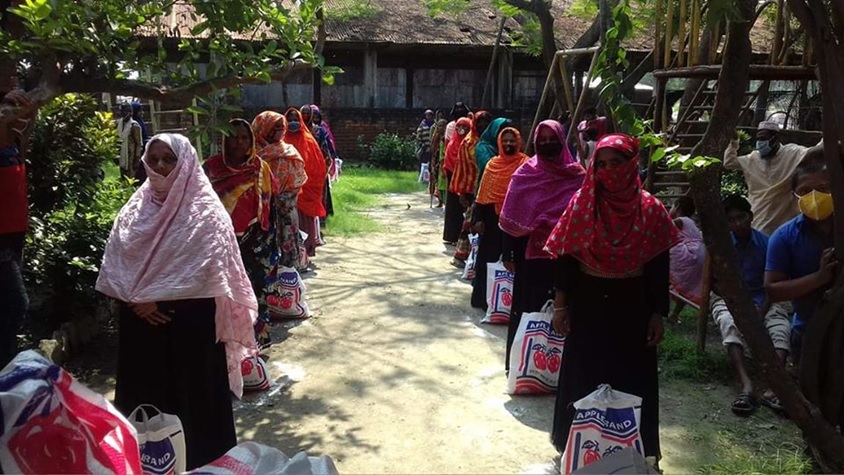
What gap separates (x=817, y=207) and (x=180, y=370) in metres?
3.32

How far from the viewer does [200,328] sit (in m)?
3.56

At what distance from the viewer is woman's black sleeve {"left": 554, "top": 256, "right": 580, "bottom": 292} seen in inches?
143

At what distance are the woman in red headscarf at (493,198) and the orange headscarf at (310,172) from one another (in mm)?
2282

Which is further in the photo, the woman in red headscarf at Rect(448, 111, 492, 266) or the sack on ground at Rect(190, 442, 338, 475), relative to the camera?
the woman in red headscarf at Rect(448, 111, 492, 266)

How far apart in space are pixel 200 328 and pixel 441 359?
2434 mm

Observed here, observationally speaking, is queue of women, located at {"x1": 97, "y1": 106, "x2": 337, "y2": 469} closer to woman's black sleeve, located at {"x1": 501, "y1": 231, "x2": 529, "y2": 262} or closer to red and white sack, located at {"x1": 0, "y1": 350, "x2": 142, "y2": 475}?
red and white sack, located at {"x1": 0, "y1": 350, "x2": 142, "y2": 475}

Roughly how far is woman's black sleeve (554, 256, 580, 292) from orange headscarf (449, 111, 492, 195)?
4570mm

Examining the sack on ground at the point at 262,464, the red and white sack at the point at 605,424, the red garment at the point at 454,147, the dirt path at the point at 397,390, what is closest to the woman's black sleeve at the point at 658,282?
the red and white sack at the point at 605,424

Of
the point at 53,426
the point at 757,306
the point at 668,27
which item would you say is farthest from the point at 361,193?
the point at 53,426

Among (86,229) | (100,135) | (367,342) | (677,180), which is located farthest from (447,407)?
(677,180)

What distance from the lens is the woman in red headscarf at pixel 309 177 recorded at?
27.0 ft

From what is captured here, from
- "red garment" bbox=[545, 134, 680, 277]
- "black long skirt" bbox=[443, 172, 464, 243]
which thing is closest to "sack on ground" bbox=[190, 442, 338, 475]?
"red garment" bbox=[545, 134, 680, 277]

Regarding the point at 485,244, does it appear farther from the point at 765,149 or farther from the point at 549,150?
the point at 765,149

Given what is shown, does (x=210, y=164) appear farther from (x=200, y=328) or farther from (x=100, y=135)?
(x=200, y=328)
